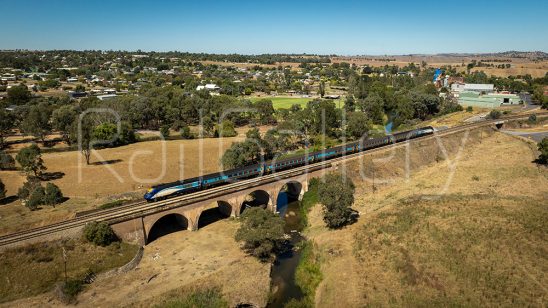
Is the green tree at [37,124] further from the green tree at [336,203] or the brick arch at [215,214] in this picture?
the green tree at [336,203]

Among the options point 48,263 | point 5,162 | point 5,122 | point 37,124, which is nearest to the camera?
point 48,263

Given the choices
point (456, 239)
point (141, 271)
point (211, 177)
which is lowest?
point (141, 271)

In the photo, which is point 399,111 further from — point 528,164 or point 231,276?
point 231,276

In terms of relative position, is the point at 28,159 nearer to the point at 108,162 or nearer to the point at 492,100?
the point at 108,162

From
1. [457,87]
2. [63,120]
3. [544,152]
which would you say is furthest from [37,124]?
[457,87]

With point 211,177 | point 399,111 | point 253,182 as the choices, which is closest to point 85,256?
point 211,177

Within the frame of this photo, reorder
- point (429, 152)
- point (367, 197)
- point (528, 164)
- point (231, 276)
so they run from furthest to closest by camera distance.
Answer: point (429, 152)
point (528, 164)
point (367, 197)
point (231, 276)
